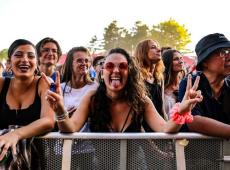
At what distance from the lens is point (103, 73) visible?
123 inches

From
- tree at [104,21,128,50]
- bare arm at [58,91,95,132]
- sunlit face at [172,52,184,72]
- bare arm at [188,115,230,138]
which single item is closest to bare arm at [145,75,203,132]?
bare arm at [188,115,230,138]

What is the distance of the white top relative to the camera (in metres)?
4.06

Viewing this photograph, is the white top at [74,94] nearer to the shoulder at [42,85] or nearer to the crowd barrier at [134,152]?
the shoulder at [42,85]

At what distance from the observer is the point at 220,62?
2979 millimetres

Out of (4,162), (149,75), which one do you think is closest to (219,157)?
(4,162)

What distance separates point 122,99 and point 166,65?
6.88 feet

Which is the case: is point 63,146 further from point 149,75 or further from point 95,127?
point 149,75

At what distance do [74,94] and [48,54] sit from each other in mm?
946

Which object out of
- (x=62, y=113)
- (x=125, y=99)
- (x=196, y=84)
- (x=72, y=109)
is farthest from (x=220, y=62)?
(x=72, y=109)

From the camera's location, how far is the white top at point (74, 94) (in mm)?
4062

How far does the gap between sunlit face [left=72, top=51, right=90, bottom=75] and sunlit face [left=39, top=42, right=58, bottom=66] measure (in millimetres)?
431

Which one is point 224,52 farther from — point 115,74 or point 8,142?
point 8,142

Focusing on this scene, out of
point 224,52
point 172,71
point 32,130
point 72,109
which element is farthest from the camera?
point 172,71

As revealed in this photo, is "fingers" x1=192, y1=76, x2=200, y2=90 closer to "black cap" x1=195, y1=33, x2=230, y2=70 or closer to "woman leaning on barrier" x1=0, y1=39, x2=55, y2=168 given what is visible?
"black cap" x1=195, y1=33, x2=230, y2=70
